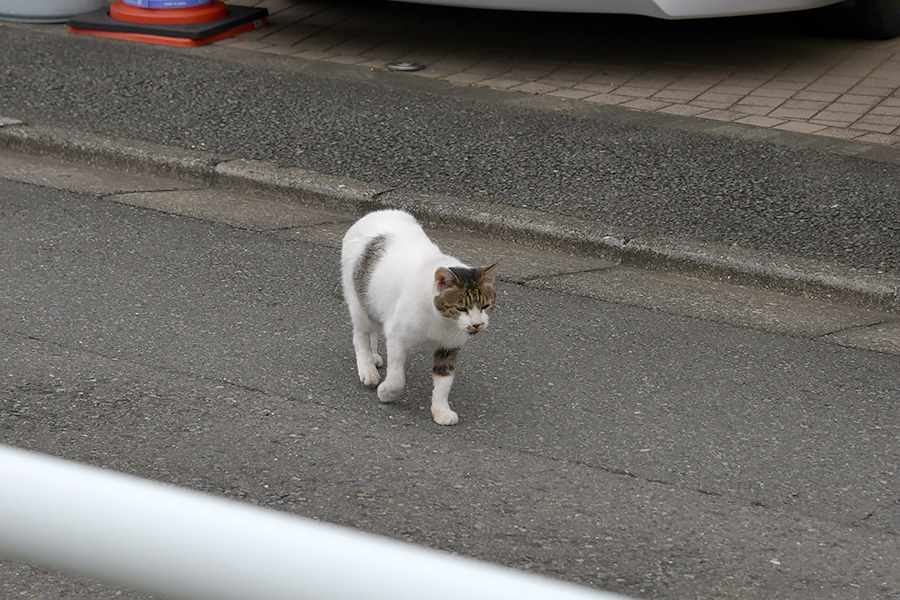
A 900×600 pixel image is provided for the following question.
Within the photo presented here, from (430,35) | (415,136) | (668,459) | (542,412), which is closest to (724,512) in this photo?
(668,459)

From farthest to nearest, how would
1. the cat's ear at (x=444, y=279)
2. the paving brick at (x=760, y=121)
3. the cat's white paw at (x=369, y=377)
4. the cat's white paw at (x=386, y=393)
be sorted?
the paving brick at (x=760, y=121)
the cat's white paw at (x=369, y=377)
the cat's white paw at (x=386, y=393)
the cat's ear at (x=444, y=279)

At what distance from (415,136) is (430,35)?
2.83m

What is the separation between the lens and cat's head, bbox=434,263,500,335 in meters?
3.43

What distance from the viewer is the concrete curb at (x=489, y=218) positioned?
5020 mm

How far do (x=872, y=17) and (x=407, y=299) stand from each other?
680cm

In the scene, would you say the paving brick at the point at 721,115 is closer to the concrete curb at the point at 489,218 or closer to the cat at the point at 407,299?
the concrete curb at the point at 489,218

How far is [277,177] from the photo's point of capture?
6055 millimetres

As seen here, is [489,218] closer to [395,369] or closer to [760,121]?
[395,369]

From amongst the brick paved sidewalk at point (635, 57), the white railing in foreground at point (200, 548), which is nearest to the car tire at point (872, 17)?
the brick paved sidewalk at point (635, 57)

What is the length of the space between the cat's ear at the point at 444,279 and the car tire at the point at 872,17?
673cm

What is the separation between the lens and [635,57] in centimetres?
861

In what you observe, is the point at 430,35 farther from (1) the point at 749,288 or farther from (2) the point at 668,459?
(2) the point at 668,459

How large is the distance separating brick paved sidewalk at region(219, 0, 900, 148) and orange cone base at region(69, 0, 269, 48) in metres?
0.19

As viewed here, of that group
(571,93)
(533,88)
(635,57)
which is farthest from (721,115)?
(635,57)
